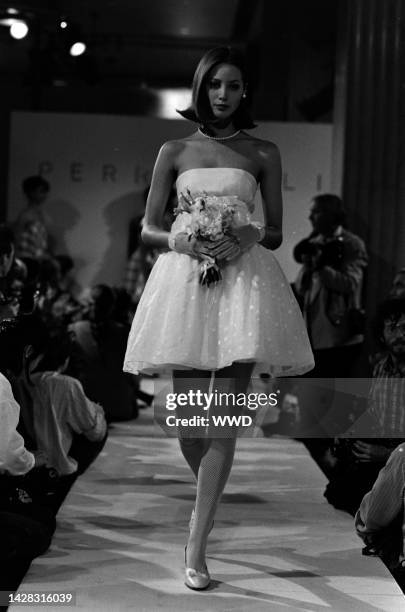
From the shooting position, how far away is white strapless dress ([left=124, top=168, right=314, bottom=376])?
2.55 m

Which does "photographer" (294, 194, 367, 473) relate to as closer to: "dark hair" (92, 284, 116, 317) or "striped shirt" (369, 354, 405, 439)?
"dark hair" (92, 284, 116, 317)

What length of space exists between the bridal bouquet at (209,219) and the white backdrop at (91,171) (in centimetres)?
427

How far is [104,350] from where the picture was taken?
512cm

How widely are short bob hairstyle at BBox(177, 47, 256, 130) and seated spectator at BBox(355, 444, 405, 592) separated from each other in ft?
3.11

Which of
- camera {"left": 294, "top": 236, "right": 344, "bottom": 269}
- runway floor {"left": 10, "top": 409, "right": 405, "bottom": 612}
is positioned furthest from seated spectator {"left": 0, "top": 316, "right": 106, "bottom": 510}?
camera {"left": 294, "top": 236, "right": 344, "bottom": 269}

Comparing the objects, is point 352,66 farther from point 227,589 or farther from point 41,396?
point 227,589

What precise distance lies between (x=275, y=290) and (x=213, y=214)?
0.85ft

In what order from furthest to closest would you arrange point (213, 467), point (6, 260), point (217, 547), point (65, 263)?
point (65, 263)
point (6, 260)
point (217, 547)
point (213, 467)

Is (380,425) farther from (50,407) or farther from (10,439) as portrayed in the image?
(10,439)

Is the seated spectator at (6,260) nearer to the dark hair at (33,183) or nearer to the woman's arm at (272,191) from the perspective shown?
the woman's arm at (272,191)

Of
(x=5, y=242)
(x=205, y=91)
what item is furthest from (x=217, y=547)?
(x=5, y=242)

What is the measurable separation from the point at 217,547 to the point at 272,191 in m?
0.98

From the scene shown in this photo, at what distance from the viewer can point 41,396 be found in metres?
3.45

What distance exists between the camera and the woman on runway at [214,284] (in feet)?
8.39
